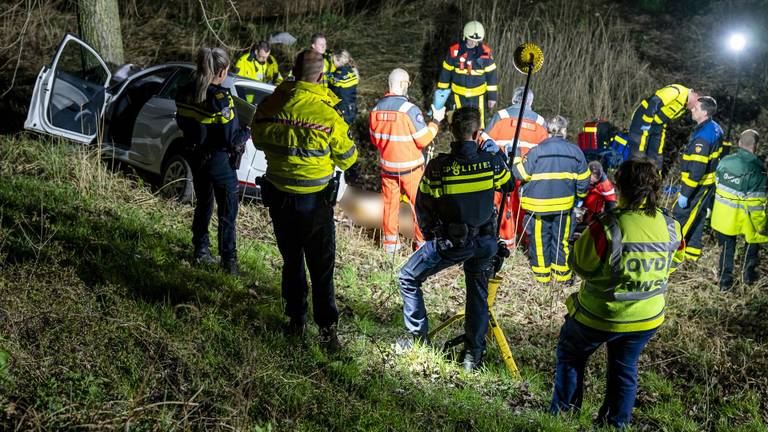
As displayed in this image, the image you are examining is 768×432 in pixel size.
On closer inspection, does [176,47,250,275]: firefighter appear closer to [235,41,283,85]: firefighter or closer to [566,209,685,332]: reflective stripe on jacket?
[566,209,685,332]: reflective stripe on jacket

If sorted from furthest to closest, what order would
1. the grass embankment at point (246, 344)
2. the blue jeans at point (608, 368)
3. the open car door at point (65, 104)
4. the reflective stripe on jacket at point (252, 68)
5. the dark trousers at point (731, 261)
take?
the reflective stripe on jacket at point (252, 68) < the open car door at point (65, 104) < the dark trousers at point (731, 261) < the blue jeans at point (608, 368) < the grass embankment at point (246, 344)

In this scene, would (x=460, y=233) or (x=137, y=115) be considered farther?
(x=137, y=115)

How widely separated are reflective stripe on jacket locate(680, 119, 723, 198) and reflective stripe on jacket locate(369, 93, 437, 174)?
2.70 metres

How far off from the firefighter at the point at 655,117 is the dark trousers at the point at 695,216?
1.20 m

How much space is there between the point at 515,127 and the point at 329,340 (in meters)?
3.48

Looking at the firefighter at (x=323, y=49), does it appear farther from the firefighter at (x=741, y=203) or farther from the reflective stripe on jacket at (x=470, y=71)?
the firefighter at (x=741, y=203)

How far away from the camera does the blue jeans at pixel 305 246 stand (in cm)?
416

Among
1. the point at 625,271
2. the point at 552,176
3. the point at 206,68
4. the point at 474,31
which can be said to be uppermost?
the point at 474,31

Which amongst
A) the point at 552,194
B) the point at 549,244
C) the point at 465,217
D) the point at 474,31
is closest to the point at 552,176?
the point at 552,194

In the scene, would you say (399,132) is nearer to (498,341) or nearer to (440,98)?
(440,98)

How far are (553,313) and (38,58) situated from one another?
34.6ft

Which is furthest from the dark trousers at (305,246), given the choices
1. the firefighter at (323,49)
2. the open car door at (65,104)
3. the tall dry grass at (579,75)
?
the tall dry grass at (579,75)

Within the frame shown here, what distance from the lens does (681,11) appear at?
47.5 feet

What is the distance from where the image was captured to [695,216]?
24.4 ft
